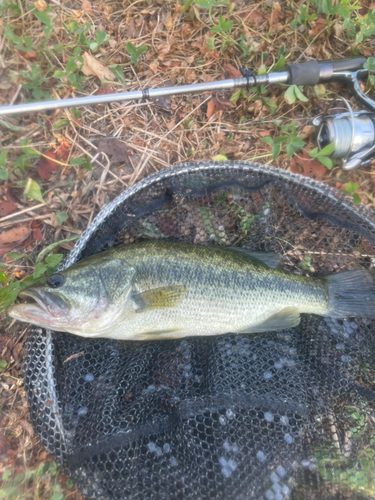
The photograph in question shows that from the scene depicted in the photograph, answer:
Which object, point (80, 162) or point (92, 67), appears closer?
point (80, 162)

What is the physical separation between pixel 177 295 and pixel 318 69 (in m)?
2.39

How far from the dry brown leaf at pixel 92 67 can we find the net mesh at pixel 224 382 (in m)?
1.32

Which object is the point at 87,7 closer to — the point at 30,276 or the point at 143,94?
the point at 143,94

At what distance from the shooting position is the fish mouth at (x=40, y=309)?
2143 millimetres

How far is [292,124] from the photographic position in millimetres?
3094

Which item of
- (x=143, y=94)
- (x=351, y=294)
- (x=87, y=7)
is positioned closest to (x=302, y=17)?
(x=143, y=94)

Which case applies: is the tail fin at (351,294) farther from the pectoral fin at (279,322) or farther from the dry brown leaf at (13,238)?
the dry brown leaf at (13,238)

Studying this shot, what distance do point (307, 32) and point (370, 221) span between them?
210cm

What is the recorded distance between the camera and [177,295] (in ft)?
7.88

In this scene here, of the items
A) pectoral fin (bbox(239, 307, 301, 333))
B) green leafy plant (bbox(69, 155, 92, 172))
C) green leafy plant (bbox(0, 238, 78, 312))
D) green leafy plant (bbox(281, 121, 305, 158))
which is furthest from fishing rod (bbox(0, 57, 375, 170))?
green leafy plant (bbox(0, 238, 78, 312))

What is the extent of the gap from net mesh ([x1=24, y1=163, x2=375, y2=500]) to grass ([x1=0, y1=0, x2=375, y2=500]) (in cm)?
47

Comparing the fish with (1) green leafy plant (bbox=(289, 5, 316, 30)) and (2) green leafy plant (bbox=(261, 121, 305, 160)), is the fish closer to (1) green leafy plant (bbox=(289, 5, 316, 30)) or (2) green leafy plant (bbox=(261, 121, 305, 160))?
(2) green leafy plant (bbox=(261, 121, 305, 160))

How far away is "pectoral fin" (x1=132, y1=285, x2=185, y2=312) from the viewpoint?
2373 millimetres

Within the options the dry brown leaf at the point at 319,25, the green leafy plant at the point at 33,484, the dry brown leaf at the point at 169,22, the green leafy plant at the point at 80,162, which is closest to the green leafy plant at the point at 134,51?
the dry brown leaf at the point at 169,22
